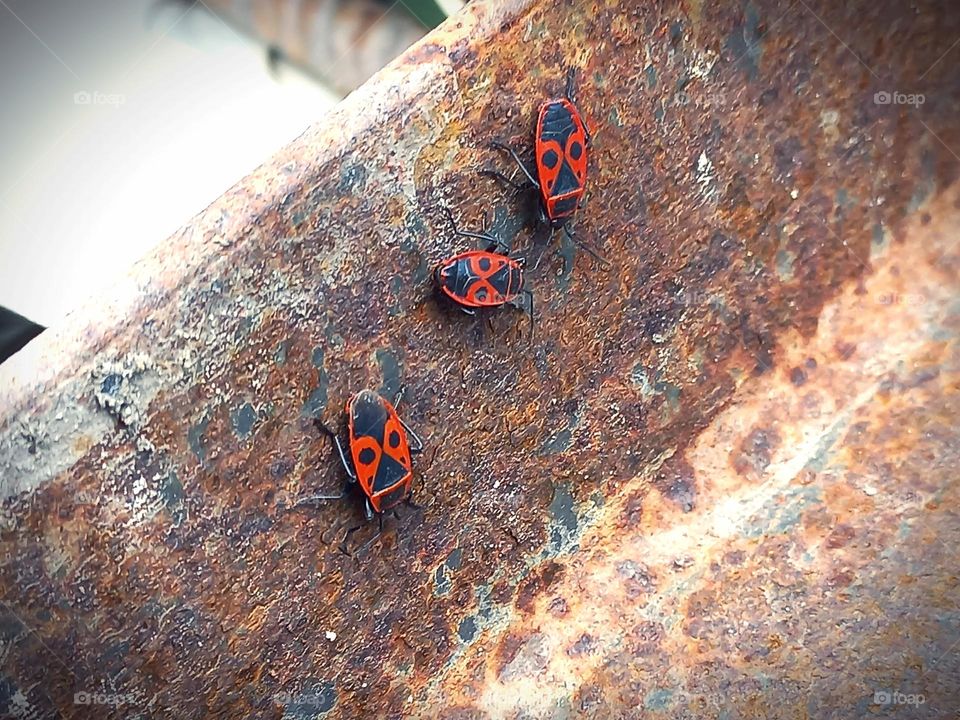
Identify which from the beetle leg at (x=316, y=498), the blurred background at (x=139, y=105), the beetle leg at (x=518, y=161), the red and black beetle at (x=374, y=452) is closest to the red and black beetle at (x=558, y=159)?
the beetle leg at (x=518, y=161)

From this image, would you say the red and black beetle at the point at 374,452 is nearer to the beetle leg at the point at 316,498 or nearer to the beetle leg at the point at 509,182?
the beetle leg at the point at 316,498

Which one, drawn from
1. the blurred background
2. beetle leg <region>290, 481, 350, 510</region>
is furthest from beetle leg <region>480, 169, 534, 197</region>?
the blurred background

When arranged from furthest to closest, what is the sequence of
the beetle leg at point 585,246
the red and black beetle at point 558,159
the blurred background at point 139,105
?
the blurred background at point 139,105, the beetle leg at point 585,246, the red and black beetle at point 558,159

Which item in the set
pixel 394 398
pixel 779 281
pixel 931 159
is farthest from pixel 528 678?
pixel 931 159

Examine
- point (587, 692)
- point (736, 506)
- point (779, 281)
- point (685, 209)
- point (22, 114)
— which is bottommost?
point (587, 692)

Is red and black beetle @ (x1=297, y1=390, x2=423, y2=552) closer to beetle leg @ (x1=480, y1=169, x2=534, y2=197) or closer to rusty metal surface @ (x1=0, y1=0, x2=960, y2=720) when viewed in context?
rusty metal surface @ (x1=0, y1=0, x2=960, y2=720)

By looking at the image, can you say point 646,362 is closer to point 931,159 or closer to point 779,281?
point 779,281

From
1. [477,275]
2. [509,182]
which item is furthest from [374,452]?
[509,182]
